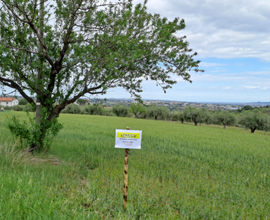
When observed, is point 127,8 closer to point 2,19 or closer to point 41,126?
point 2,19

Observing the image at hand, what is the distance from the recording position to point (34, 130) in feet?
26.0

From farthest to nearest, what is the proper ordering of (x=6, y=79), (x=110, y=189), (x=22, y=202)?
1. (x=6, y=79)
2. (x=110, y=189)
3. (x=22, y=202)

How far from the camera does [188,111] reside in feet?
222

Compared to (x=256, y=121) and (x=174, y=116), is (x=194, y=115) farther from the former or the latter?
(x=256, y=121)

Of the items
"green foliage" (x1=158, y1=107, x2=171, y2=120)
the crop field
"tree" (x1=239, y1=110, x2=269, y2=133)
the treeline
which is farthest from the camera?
"green foliage" (x1=158, y1=107, x2=171, y2=120)

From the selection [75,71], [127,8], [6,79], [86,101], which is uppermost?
[127,8]

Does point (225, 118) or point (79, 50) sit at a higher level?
point (79, 50)

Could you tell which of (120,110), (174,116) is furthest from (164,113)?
(120,110)

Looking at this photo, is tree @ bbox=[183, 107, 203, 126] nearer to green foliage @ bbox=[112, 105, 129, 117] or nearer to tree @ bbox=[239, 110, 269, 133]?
tree @ bbox=[239, 110, 269, 133]

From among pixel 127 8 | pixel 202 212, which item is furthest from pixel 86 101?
pixel 202 212

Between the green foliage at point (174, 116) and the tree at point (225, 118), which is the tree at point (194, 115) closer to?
the tree at point (225, 118)

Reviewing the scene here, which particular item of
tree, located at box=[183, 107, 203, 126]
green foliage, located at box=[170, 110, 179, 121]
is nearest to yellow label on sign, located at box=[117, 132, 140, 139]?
tree, located at box=[183, 107, 203, 126]

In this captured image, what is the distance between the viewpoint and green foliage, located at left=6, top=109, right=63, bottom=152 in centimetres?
769

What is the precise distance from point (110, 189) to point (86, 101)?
4160 millimetres
